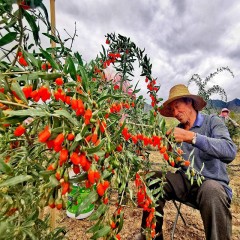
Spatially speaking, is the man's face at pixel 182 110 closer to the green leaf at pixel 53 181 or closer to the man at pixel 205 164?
the man at pixel 205 164

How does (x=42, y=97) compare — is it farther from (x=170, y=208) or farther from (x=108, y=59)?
(x=170, y=208)

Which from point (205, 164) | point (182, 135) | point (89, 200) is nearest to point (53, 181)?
point (89, 200)

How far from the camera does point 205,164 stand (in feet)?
6.03

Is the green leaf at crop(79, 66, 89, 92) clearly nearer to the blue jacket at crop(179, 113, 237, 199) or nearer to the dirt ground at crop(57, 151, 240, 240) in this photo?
the blue jacket at crop(179, 113, 237, 199)

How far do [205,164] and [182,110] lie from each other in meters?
0.52

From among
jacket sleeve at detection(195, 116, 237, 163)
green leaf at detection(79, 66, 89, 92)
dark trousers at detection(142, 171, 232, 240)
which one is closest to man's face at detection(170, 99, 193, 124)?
jacket sleeve at detection(195, 116, 237, 163)

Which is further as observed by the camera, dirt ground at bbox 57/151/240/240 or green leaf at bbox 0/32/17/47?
dirt ground at bbox 57/151/240/240

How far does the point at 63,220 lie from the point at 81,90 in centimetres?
206

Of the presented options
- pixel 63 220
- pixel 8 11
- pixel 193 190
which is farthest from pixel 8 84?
pixel 63 220

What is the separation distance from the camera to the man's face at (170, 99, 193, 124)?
6.48ft

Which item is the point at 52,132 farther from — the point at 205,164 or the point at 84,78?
the point at 205,164

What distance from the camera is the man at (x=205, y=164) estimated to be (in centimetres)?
144

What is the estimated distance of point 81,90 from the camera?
698mm

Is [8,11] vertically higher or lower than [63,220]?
higher
